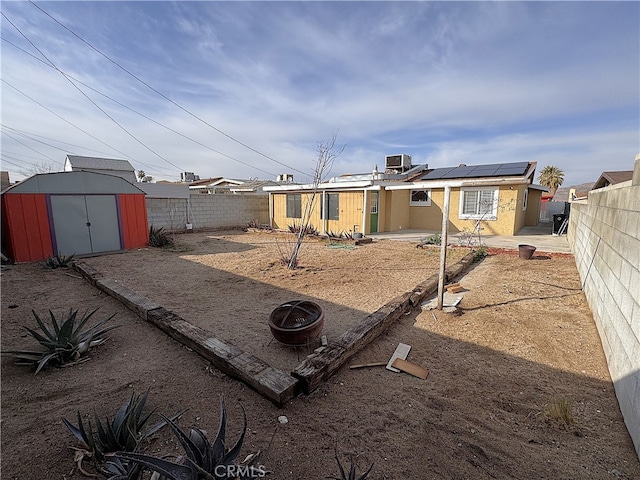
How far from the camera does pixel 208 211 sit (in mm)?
15516

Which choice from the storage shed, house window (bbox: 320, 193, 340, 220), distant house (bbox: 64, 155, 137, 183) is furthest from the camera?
distant house (bbox: 64, 155, 137, 183)

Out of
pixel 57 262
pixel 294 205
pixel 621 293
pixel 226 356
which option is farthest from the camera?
pixel 294 205

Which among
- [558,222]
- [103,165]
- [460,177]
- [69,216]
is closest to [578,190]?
[558,222]

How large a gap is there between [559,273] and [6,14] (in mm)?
15136

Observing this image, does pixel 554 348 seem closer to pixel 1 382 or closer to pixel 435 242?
pixel 1 382

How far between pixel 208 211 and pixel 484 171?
556 inches

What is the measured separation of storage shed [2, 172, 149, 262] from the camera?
7.68 meters

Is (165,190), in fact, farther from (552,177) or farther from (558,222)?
(552,177)

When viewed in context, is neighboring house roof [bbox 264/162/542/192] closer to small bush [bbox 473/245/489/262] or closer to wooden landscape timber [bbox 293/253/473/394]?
small bush [bbox 473/245/489/262]

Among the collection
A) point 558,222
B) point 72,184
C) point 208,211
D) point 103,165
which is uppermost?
point 103,165

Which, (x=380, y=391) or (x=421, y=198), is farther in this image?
(x=421, y=198)

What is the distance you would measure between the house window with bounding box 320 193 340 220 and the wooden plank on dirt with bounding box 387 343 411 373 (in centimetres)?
1064

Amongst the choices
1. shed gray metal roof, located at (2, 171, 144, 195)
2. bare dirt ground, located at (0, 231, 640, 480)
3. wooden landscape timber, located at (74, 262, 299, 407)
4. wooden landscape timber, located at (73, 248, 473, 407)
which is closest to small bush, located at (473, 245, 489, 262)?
bare dirt ground, located at (0, 231, 640, 480)

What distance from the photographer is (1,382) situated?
2.72 m
